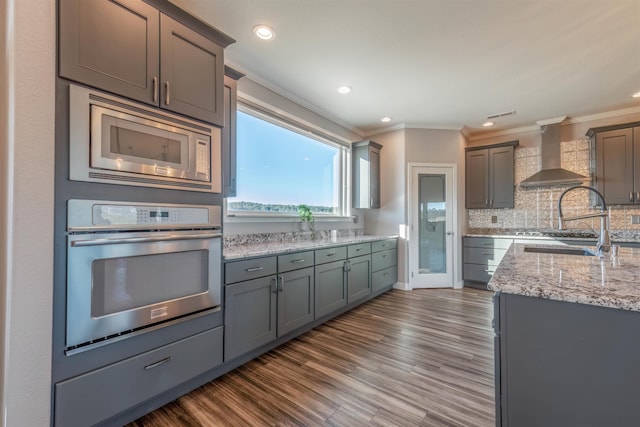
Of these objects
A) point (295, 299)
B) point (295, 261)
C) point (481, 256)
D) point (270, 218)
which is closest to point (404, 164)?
point (481, 256)

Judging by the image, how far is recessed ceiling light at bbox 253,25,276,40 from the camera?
7.00 feet

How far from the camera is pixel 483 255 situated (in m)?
4.38

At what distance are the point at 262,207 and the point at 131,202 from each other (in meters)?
1.63

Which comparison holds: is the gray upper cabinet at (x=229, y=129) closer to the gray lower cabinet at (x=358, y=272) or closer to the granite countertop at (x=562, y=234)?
the gray lower cabinet at (x=358, y=272)

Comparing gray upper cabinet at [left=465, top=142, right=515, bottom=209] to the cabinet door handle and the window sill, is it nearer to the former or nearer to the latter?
the window sill

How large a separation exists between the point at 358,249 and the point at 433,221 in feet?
5.69

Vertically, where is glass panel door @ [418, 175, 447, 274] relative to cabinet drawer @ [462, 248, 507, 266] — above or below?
above

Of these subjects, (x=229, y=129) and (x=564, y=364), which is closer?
(x=564, y=364)

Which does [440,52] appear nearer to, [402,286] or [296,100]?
[296,100]

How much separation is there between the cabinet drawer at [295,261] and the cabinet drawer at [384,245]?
1.34 metres

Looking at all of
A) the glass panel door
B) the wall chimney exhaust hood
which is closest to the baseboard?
the glass panel door

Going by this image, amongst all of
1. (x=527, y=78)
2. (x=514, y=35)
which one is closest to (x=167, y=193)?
(x=514, y=35)

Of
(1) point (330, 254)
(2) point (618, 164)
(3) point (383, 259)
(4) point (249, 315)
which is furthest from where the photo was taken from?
(3) point (383, 259)

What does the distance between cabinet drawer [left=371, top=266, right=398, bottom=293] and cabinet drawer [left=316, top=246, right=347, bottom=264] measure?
2.64 feet
